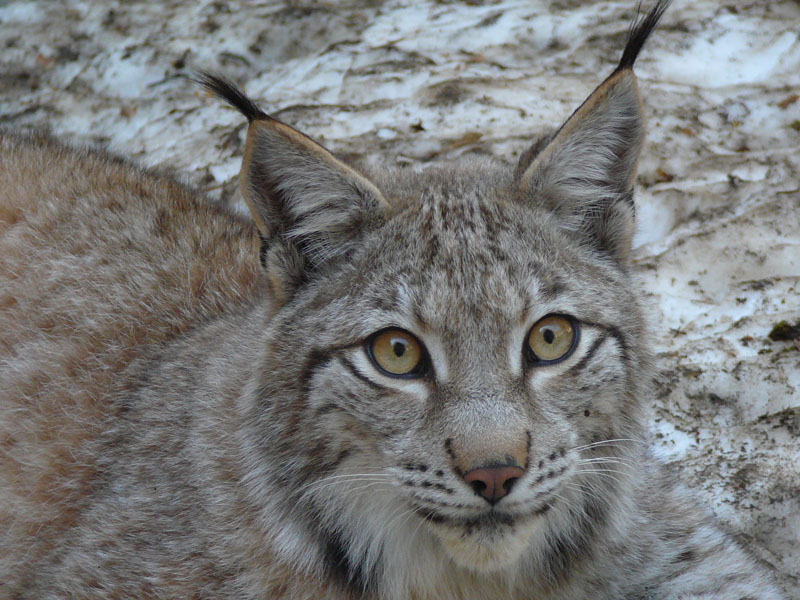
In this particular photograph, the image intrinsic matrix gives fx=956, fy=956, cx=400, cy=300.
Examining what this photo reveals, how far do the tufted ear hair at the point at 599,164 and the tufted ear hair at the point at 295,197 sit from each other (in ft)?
2.11

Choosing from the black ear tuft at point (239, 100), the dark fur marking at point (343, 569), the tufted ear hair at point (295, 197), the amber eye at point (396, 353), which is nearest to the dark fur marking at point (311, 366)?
the amber eye at point (396, 353)

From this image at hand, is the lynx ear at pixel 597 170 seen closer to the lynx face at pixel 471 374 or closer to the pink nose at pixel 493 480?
the lynx face at pixel 471 374

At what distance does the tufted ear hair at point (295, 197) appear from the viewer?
3.54 meters

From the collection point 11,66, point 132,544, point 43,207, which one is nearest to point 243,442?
point 132,544

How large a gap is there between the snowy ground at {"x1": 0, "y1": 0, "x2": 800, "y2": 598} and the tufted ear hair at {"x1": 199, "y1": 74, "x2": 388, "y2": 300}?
7.35 ft

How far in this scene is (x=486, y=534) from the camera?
3.14 meters

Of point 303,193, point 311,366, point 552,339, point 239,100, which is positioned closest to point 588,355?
point 552,339

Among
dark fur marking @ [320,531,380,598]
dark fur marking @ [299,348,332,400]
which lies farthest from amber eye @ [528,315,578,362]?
dark fur marking @ [320,531,380,598]

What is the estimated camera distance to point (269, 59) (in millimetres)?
7738

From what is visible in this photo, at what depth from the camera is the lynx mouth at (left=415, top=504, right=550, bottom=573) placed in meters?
3.12

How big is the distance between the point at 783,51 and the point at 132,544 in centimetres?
536

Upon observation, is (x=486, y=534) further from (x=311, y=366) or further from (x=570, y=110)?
(x=570, y=110)

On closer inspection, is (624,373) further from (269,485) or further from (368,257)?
(269,485)

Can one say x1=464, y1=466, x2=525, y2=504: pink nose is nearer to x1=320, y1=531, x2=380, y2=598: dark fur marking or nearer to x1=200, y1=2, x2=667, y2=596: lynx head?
x1=200, y1=2, x2=667, y2=596: lynx head
